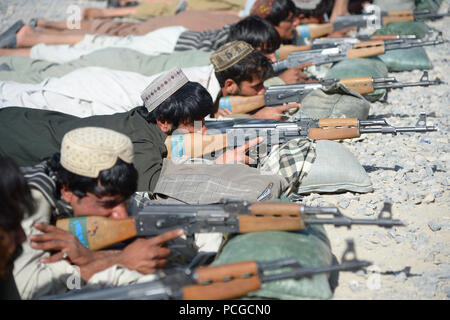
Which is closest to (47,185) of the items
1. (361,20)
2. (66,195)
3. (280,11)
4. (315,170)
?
(66,195)

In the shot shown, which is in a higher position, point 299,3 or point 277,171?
point 299,3

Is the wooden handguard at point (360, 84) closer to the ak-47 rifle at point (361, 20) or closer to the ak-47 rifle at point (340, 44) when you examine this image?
the ak-47 rifle at point (340, 44)

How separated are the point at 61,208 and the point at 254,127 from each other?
1951 millimetres

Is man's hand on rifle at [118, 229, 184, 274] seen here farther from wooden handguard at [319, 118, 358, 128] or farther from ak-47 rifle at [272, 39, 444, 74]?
ak-47 rifle at [272, 39, 444, 74]

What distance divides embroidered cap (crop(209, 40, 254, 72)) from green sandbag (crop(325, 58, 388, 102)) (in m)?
1.24

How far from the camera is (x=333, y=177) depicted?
4.38m

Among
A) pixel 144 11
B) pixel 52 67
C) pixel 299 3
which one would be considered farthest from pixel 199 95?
pixel 144 11

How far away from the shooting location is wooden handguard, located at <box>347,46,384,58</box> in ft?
21.7

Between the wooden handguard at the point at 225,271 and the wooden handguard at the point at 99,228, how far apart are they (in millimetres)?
704

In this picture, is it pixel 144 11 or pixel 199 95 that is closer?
pixel 199 95

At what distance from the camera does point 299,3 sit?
8.16 m

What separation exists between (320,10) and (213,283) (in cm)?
679

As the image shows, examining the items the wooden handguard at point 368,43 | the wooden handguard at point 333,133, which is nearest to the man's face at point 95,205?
the wooden handguard at point 333,133
